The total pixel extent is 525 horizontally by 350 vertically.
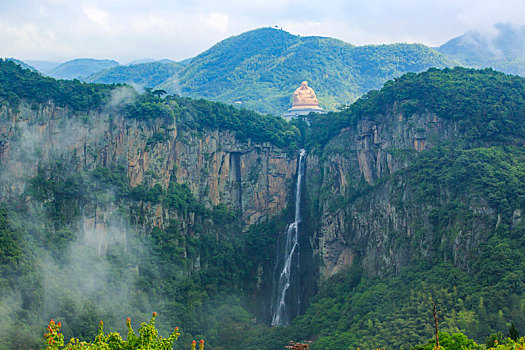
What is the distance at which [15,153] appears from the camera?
50.7 m

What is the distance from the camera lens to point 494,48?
10588cm

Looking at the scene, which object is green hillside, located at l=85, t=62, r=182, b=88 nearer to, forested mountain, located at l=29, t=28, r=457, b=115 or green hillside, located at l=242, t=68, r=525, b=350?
forested mountain, located at l=29, t=28, r=457, b=115

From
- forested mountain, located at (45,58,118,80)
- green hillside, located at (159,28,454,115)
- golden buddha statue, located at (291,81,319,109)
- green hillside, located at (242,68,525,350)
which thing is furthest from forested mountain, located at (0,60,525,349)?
forested mountain, located at (45,58,118,80)

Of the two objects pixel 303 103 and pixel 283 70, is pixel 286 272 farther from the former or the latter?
pixel 283 70

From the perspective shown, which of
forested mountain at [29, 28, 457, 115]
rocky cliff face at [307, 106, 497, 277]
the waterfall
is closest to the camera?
rocky cliff face at [307, 106, 497, 277]

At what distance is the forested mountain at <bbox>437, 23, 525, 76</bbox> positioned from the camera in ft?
323

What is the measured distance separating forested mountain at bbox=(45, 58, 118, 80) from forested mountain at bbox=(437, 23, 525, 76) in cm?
6901

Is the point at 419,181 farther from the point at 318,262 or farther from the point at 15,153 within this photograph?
the point at 15,153

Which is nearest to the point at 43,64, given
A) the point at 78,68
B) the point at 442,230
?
the point at 78,68

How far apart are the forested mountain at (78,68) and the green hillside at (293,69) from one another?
3428 cm

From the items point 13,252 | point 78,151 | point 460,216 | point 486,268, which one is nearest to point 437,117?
point 460,216

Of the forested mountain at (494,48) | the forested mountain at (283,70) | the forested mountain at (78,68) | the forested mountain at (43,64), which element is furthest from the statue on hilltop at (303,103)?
the forested mountain at (43,64)

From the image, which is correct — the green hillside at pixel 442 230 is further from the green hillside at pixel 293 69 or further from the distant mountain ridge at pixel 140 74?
the distant mountain ridge at pixel 140 74

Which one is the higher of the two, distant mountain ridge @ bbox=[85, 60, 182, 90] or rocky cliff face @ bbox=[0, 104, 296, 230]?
distant mountain ridge @ bbox=[85, 60, 182, 90]
